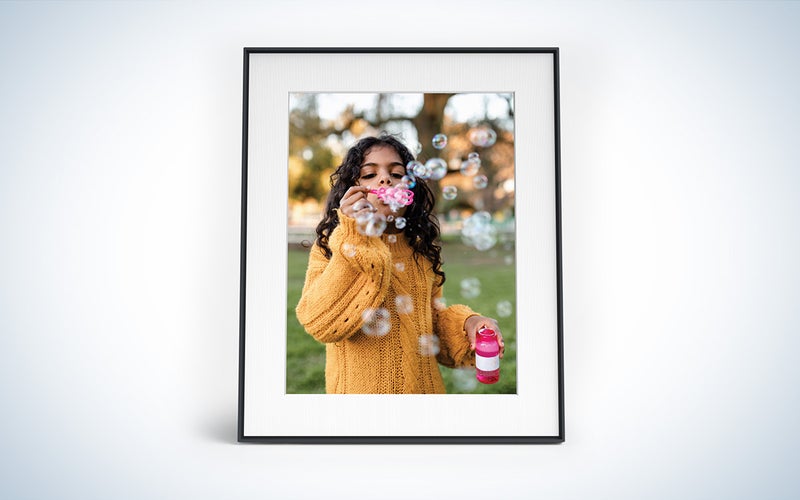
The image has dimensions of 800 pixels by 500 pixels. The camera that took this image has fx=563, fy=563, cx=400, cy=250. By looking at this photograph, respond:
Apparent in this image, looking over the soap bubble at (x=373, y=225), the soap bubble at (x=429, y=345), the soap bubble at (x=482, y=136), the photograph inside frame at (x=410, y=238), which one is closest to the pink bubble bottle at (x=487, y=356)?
the photograph inside frame at (x=410, y=238)

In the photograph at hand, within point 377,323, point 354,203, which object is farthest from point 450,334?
point 354,203

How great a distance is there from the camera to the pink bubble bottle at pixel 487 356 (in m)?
1.45

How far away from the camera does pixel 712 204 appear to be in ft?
5.06

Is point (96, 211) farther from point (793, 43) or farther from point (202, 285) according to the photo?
point (793, 43)

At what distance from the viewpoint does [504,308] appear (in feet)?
4.85

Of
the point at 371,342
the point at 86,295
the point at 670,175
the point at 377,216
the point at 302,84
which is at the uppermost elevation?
the point at 302,84

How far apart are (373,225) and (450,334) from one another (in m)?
0.36

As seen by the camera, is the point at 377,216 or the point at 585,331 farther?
the point at 585,331

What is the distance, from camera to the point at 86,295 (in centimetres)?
152

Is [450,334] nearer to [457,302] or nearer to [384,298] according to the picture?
[457,302]

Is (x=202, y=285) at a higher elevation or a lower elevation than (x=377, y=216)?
lower

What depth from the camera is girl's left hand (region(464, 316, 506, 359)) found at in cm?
146

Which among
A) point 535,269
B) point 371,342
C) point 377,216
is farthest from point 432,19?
point 371,342

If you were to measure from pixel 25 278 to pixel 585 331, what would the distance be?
4.98 feet
